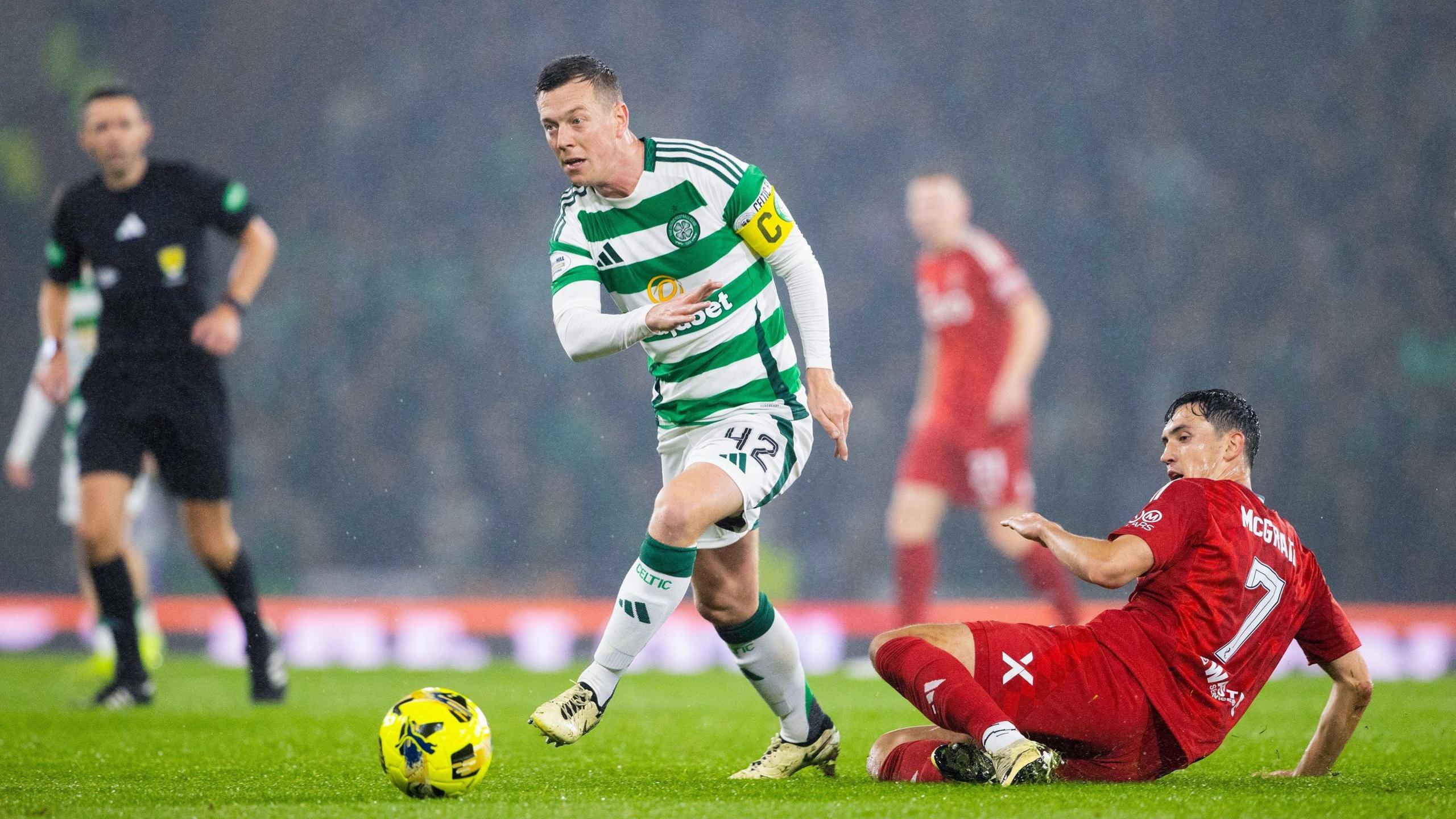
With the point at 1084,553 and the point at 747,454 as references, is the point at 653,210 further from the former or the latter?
the point at 1084,553

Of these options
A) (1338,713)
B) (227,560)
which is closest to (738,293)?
(1338,713)

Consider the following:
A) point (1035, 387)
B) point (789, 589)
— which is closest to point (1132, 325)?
point (1035, 387)

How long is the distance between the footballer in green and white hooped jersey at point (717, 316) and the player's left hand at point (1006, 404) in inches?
218

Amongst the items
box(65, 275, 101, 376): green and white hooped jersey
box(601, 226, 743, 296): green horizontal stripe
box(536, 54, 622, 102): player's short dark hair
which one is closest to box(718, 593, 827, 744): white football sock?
box(601, 226, 743, 296): green horizontal stripe

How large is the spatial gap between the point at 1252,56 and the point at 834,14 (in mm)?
3838

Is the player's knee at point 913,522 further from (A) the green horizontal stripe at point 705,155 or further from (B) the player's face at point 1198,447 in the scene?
(B) the player's face at point 1198,447

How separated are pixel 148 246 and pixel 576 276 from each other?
119 inches

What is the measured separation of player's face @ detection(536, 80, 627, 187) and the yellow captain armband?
0.37m

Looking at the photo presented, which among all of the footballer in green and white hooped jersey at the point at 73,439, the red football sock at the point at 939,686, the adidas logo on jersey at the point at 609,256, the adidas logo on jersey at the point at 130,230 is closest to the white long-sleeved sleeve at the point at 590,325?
the adidas logo on jersey at the point at 609,256

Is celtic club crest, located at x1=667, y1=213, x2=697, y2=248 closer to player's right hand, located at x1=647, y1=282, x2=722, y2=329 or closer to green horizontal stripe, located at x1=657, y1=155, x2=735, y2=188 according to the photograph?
green horizontal stripe, located at x1=657, y1=155, x2=735, y2=188

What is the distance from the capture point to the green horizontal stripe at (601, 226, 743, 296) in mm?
3688

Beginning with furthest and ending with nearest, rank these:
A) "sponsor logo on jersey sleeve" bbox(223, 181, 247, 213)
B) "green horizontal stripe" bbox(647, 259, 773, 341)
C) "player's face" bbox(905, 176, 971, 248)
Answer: "player's face" bbox(905, 176, 971, 248), "sponsor logo on jersey sleeve" bbox(223, 181, 247, 213), "green horizontal stripe" bbox(647, 259, 773, 341)

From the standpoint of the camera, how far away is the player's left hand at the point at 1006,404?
9.16 m

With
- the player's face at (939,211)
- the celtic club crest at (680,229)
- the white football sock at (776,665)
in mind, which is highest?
the player's face at (939,211)
